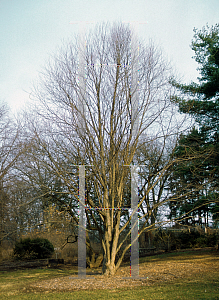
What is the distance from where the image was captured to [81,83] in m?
7.90

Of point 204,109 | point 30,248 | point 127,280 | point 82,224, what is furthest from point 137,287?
point 30,248

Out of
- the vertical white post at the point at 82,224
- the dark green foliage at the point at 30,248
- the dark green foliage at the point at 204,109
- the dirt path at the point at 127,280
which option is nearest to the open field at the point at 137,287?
the dirt path at the point at 127,280

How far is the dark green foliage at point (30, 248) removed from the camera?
44.7 ft

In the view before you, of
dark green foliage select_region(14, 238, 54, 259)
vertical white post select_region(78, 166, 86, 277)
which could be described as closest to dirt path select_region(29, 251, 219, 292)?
vertical white post select_region(78, 166, 86, 277)

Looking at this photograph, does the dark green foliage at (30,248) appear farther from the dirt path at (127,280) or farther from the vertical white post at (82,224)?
the dirt path at (127,280)

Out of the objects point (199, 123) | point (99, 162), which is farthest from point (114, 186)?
point (199, 123)

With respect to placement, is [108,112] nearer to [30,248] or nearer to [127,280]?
[127,280]

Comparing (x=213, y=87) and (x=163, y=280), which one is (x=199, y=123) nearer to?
(x=213, y=87)

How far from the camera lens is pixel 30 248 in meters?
13.7

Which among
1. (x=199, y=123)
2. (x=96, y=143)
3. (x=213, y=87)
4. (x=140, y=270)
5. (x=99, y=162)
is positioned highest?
(x=213, y=87)

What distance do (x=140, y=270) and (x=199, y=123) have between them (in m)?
6.13

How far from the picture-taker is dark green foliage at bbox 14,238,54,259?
13.6 m

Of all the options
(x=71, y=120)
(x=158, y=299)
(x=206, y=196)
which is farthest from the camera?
(x=206, y=196)

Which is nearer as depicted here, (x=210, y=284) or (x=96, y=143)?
(x=210, y=284)
